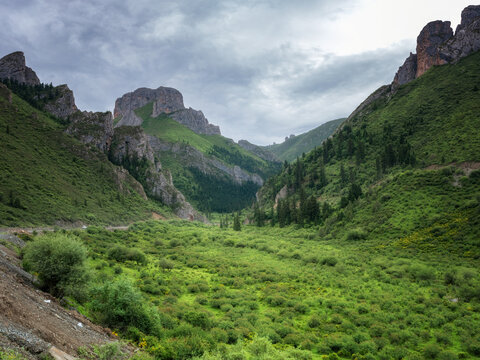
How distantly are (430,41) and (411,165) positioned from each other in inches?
3920

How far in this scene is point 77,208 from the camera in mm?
69125

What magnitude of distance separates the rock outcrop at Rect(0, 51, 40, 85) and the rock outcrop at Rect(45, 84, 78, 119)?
17.1m

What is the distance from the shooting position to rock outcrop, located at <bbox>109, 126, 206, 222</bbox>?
13188cm

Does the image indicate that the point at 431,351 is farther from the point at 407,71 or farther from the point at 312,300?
the point at 407,71

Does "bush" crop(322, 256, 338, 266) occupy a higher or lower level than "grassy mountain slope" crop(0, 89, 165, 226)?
lower

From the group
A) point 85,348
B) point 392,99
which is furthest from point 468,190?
point 392,99

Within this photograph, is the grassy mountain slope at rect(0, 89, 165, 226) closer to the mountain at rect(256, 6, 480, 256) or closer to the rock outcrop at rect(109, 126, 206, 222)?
the rock outcrop at rect(109, 126, 206, 222)

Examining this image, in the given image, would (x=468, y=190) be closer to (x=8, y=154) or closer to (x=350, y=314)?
(x=350, y=314)

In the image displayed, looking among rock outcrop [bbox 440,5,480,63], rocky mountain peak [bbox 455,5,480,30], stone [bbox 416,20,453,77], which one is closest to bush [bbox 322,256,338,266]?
rock outcrop [bbox 440,5,480,63]

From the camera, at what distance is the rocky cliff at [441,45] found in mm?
118188

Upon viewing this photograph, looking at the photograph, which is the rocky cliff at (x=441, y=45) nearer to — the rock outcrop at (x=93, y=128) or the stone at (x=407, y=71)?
the stone at (x=407, y=71)

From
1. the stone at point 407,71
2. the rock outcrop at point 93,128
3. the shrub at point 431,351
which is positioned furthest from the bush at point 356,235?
the stone at point 407,71

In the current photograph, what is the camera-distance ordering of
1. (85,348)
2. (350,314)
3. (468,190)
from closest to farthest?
1. (85,348)
2. (350,314)
3. (468,190)

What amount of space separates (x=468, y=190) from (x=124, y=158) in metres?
133
